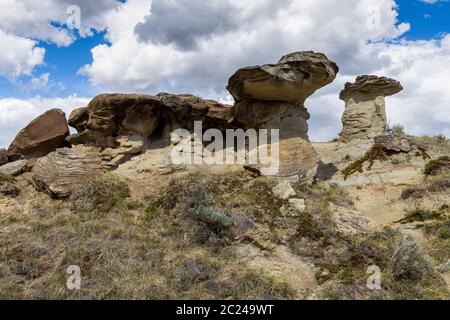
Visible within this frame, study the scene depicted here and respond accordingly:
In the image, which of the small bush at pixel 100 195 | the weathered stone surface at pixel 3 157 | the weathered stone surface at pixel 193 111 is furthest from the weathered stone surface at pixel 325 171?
the weathered stone surface at pixel 3 157

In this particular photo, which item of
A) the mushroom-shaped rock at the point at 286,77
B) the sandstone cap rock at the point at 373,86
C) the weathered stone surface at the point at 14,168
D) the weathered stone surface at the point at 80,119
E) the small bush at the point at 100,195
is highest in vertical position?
the sandstone cap rock at the point at 373,86

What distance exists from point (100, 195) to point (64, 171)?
51.7 inches

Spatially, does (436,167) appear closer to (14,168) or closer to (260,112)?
(260,112)

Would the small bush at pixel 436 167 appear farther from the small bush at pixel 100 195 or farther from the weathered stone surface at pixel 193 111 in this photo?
the small bush at pixel 100 195

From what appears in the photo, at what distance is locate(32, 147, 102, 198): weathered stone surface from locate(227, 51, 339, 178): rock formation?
4100 millimetres

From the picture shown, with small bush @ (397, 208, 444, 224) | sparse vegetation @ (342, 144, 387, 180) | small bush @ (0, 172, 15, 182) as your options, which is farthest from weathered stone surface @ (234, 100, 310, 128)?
small bush @ (0, 172, 15, 182)

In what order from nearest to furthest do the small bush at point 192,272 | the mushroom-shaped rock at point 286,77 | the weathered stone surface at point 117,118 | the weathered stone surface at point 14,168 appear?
the small bush at point 192,272, the mushroom-shaped rock at point 286,77, the weathered stone surface at point 117,118, the weathered stone surface at point 14,168

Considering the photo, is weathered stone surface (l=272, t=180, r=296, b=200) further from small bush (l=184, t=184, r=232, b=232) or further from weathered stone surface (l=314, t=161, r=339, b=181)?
weathered stone surface (l=314, t=161, r=339, b=181)

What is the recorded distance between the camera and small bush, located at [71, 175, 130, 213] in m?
9.81

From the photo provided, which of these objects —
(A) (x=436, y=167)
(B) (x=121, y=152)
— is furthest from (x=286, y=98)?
(B) (x=121, y=152)

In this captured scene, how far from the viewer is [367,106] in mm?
15945

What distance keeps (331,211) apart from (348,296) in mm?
3713

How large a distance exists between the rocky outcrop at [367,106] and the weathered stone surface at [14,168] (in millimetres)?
10544

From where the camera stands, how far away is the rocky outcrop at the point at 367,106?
15.7 metres
